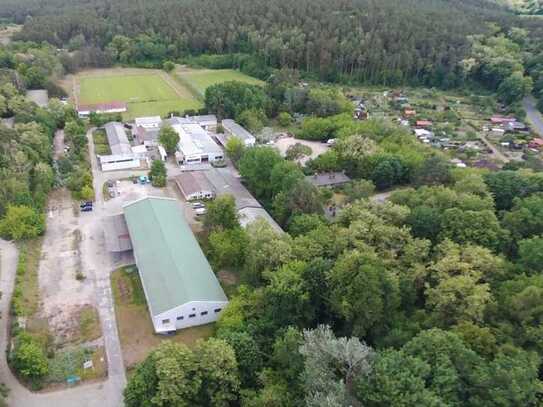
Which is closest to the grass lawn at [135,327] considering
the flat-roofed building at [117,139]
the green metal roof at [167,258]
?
the green metal roof at [167,258]

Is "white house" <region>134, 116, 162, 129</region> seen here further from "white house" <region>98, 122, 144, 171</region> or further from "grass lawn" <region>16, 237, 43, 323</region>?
"grass lawn" <region>16, 237, 43, 323</region>

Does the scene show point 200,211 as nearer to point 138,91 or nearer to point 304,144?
point 304,144

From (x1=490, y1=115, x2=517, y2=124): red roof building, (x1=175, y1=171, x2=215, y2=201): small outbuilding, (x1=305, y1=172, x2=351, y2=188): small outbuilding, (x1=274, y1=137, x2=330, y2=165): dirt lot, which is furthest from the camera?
(x1=490, y1=115, x2=517, y2=124): red roof building

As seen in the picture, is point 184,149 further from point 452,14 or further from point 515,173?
point 452,14

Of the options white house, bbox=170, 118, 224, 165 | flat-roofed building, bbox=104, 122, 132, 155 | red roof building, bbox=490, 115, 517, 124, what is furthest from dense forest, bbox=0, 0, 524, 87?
flat-roofed building, bbox=104, 122, 132, 155

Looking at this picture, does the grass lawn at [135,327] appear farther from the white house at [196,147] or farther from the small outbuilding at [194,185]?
the white house at [196,147]

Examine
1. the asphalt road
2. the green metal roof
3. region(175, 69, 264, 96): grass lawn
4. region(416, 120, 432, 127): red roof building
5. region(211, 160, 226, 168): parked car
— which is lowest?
region(175, 69, 264, 96): grass lawn

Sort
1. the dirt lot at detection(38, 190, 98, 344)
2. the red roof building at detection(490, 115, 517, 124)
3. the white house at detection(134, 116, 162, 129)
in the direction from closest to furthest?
1. the dirt lot at detection(38, 190, 98, 344)
2. the white house at detection(134, 116, 162, 129)
3. the red roof building at detection(490, 115, 517, 124)
